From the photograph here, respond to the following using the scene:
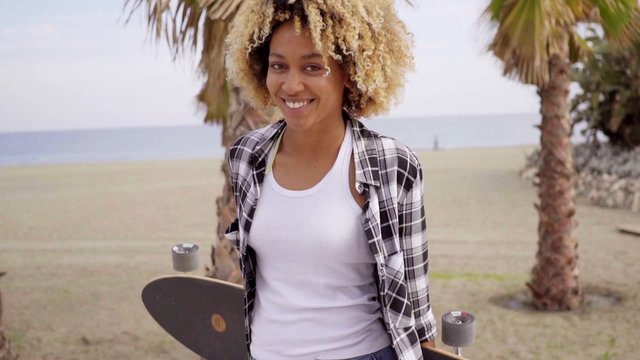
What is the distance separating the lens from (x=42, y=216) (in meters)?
13.8

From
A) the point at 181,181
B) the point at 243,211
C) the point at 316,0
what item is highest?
the point at 316,0

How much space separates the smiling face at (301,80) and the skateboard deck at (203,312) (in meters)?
1.15

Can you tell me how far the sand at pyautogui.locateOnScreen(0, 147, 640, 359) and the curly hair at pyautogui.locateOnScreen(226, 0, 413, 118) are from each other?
4.58 meters

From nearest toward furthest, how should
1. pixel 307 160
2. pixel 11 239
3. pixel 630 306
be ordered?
pixel 307 160 < pixel 630 306 < pixel 11 239

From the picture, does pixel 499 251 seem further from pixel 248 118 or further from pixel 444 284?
pixel 248 118

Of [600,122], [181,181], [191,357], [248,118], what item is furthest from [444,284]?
[181,181]

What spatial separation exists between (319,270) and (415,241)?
0.26 meters

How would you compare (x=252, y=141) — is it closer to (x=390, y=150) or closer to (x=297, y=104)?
(x=297, y=104)

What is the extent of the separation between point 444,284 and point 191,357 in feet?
11.6

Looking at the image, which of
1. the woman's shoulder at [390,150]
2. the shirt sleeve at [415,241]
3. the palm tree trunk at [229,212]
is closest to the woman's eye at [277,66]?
the woman's shoulder at [390,150]

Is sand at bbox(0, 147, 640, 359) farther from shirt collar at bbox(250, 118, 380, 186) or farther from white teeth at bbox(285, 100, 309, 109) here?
white teeth at bbox(285, 100, 309, 109)

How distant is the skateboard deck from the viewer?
107 inches

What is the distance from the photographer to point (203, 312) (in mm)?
2908

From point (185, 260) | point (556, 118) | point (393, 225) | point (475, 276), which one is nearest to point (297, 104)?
point (393, 225)
